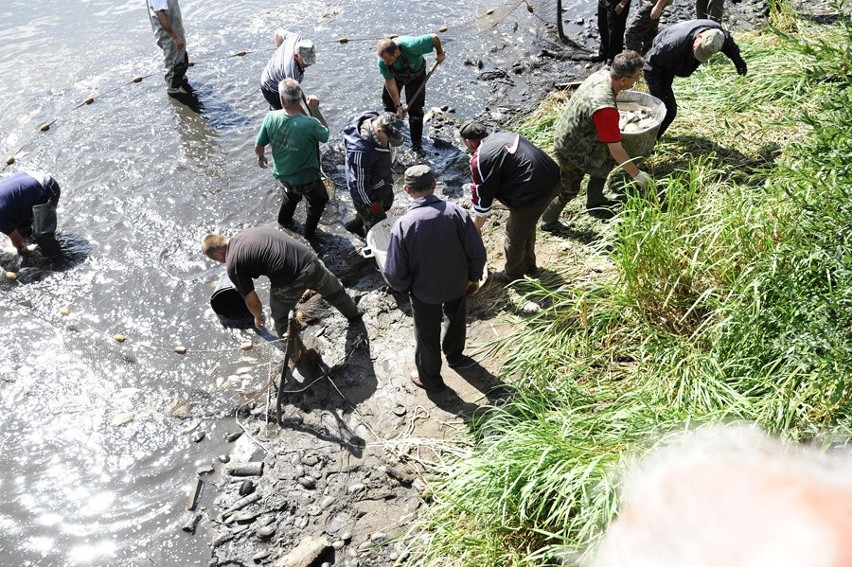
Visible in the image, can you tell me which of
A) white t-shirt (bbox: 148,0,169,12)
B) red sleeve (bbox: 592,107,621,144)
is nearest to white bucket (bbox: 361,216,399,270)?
red sleeve (bbox: 592,107,621,144)

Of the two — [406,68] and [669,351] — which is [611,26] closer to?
[406,68]

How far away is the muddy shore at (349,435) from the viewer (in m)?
4.32

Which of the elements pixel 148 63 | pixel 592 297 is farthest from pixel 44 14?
pixel 592 297

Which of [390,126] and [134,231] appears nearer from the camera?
[390,126]

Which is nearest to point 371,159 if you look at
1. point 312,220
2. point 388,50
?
point 312,220

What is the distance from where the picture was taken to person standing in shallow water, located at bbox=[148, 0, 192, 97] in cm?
945

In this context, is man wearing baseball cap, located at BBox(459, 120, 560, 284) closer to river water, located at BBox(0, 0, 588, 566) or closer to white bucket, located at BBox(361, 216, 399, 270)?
white bucket, located at BBox(361, 216, 399, 270)

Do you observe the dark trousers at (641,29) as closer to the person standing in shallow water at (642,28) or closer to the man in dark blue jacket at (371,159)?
the person standing in shallow water at (642,28)

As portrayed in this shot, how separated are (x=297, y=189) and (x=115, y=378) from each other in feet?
9.06

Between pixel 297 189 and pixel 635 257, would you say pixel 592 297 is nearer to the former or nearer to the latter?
pixel 635 257

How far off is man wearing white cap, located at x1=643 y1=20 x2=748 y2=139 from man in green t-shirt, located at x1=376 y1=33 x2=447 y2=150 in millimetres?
2801

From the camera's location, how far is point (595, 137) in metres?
5.64

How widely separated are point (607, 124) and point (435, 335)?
8.32ft

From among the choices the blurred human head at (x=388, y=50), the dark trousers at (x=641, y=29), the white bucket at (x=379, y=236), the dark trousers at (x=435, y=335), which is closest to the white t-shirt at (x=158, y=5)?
the blurred human head at (x=388, y=50)
